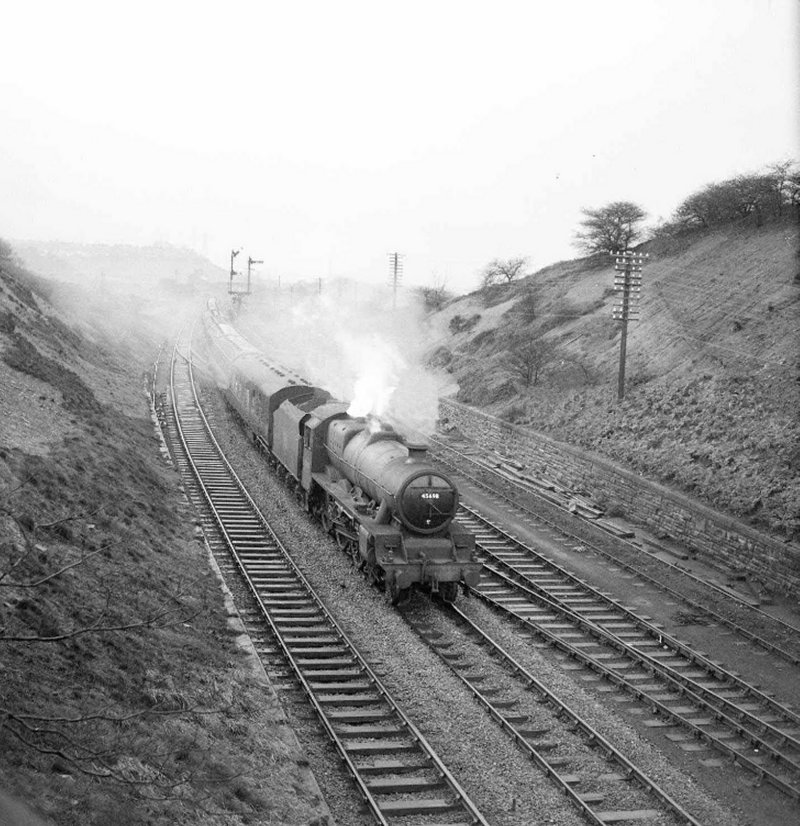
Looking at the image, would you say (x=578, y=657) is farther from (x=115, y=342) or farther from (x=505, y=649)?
(x=115, y=342)

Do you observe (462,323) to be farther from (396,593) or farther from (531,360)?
(396,593)

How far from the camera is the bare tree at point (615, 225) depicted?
156ft

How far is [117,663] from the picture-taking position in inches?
437

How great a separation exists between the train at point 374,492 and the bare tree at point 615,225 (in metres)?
29.3

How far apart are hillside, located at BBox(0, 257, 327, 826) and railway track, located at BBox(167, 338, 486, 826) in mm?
693

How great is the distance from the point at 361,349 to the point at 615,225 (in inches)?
668

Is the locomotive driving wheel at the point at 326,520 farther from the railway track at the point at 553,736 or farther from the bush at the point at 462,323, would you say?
the bush at the point at 462,323

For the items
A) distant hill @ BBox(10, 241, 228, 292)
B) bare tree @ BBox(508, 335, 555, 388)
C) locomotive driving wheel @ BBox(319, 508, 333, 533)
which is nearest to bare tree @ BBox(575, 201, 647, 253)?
bare tree @ BBox(508, 335, 555, 388)

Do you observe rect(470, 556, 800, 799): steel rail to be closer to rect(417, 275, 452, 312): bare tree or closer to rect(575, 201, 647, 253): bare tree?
rect(575, 201, 647, 253): bare tree

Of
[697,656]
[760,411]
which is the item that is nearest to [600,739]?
[697,656]

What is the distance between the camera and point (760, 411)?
82.1ft

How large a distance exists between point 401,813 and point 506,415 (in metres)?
25.1

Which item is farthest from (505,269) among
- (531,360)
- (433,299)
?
(531,360)

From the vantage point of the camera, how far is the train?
15.9 meters
